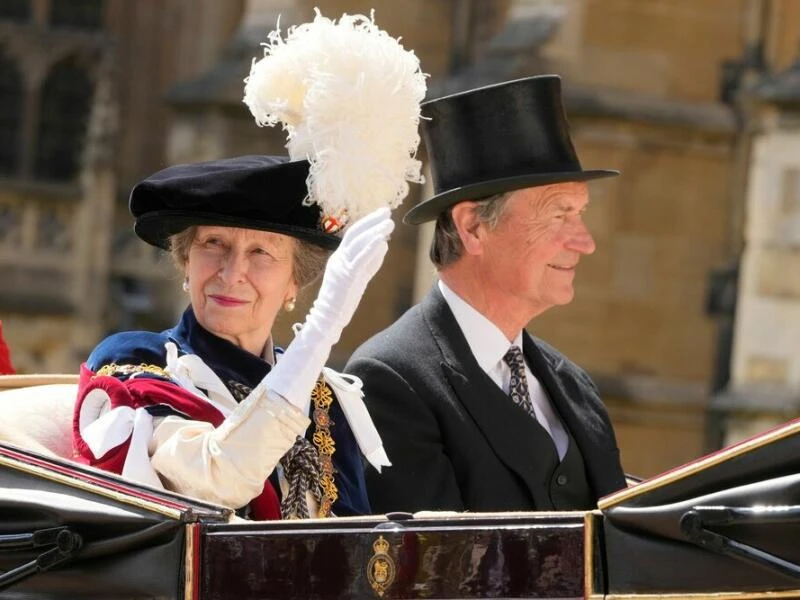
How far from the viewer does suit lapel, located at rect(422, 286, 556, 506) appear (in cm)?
514

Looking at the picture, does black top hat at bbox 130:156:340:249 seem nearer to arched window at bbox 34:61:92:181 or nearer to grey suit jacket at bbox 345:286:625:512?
grey suit jacket at bbox 345:286:625:512

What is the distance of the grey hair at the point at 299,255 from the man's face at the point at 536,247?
61 cm

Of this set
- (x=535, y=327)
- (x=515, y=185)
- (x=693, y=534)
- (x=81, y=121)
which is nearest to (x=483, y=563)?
(x=693, y=534)

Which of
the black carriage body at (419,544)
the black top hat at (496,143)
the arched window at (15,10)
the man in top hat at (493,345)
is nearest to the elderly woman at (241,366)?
the black carriage body at (419,544)

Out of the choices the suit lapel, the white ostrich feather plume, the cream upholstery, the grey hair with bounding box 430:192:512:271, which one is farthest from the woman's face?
the grey hair with bounding box 430:192:512:271

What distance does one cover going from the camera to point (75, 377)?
525 cm

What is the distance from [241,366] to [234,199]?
328mm

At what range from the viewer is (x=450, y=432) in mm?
5168

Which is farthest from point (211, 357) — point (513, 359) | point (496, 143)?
point (496, 143)

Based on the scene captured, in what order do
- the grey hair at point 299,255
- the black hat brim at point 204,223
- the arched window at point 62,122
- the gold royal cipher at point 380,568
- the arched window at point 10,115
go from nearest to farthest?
the gold royal cipher at point 380,568 < the black hat brim at point 204,223 < the grey hair at point 299,255 < the arched window at point 10,115 < the arched window at point 62,122

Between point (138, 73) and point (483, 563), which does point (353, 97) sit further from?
point (138, 73)

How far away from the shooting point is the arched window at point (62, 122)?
1752cm

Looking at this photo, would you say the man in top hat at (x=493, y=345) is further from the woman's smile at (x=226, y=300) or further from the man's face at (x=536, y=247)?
the woman's smile at (x=226, y=300)

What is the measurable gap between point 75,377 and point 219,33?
439 inches
